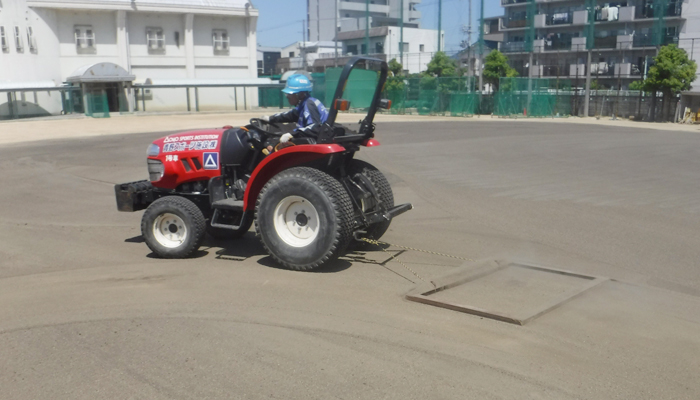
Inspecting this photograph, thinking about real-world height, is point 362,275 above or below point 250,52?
below

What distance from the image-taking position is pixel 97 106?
45.3 m

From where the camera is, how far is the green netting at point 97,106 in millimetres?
44906

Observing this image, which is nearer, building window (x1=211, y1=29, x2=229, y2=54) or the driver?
the driver

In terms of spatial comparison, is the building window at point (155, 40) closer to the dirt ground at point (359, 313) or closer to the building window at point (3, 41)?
the building window at point (3, 41)

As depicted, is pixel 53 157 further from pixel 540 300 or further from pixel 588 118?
pixel 588 118

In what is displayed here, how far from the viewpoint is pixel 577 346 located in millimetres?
4887

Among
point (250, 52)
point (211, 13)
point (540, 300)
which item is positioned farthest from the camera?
point (250, 52)

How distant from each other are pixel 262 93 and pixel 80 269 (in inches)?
2047

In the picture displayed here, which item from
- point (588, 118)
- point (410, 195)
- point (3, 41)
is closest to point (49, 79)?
point (3, 41)

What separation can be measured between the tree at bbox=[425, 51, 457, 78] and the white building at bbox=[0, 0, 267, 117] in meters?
15.8

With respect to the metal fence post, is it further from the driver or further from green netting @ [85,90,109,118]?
the driver

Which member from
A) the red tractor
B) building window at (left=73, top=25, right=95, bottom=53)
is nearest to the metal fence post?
building window at (left=73, top=25, right=95, bottom=53)

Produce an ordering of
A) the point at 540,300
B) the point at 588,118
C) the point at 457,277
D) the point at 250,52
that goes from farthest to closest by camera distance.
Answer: the point at 250,52
the point at 588,118
the point at 457,277
the point at 540,300

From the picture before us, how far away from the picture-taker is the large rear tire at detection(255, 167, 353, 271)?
6551mm
